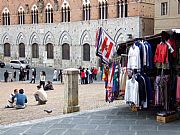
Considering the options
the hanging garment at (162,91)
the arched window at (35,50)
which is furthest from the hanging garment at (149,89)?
the arched window at (35,50)

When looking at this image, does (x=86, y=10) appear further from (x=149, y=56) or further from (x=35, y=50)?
(x=149, y=56)

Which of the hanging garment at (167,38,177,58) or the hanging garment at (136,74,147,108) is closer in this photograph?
the hanging garment at (167,38,177,58)

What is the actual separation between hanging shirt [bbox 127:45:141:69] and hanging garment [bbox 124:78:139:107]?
1.25 ft

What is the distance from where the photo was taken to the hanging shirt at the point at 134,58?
8961 millimetres

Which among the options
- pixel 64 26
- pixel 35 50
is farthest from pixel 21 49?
pixel 64 26

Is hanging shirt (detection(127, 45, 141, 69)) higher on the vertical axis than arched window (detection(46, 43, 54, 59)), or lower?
lower

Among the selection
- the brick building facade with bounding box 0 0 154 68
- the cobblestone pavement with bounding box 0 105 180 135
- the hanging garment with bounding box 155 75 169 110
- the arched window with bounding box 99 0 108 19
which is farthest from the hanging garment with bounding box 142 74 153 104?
the arched window with bounding box 99 0 108 19

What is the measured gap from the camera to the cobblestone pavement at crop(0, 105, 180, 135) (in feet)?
25.7

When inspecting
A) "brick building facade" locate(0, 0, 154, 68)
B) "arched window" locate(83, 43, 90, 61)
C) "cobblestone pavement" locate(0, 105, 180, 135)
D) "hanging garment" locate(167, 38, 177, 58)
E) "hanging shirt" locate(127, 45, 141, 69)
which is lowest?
"cobblestone pavement" locate(0, 105, 180, 135)

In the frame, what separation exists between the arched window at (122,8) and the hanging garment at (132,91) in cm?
2528

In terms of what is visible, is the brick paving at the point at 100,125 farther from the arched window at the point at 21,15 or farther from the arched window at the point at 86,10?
the arched window at the point at 21,15

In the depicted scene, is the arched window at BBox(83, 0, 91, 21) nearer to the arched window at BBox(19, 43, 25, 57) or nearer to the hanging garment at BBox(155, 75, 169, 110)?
the arched window at BBox(19, 43, 25, 57)

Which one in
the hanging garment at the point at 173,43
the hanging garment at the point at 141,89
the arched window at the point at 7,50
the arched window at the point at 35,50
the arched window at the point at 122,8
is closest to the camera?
the hanging garment at the point at 173,43

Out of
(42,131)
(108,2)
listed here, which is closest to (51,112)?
(42,131)
